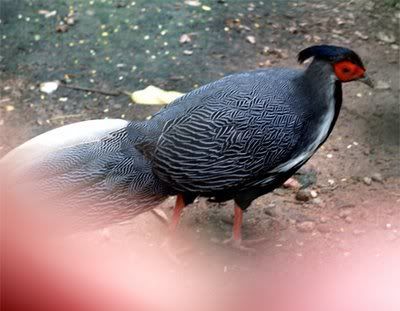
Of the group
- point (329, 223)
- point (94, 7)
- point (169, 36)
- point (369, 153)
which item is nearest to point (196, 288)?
point (329, 223)

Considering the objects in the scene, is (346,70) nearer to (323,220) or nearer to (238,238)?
(323,220)

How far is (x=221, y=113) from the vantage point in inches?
105

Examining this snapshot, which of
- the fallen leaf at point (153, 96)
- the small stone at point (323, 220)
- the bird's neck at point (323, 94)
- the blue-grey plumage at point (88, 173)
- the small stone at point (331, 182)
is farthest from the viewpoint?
the fallen leaf at point (153, 96)

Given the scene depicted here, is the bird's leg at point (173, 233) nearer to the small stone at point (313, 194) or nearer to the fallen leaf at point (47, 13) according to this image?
the small stone at point (313, 194)

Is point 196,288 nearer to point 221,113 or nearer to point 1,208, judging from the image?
point 221,113

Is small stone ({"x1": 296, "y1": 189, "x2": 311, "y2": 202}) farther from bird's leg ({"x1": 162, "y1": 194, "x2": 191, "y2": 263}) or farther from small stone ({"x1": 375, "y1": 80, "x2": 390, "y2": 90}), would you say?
small stone ({"x1": 375, "y1": 80, "x2": 390, "y2": 90})

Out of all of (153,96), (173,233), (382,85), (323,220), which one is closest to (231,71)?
(153,96)

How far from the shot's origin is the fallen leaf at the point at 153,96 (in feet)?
13.4

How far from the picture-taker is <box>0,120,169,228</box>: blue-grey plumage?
7.85 ft

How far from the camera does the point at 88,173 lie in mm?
2541

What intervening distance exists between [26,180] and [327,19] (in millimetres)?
3483

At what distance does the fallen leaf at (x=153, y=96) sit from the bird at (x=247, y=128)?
4.05 ft

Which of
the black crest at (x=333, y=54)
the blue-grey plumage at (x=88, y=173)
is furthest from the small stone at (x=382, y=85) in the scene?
the blue-grey plumage at (x=88, y=173)

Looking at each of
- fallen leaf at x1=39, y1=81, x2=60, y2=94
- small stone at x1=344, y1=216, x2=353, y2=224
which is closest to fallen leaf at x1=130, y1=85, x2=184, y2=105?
fallen leaf at x1=39, y1=81, x2=60, y2=94
